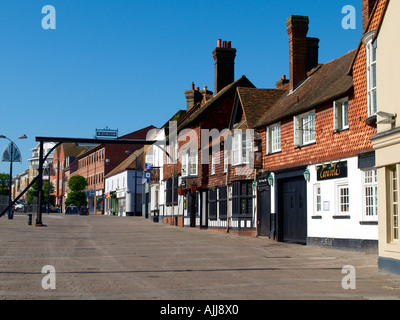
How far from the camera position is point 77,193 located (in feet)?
307

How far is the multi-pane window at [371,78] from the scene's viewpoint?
1669cm

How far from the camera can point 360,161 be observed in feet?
62.4

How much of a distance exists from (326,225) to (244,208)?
28.2ft

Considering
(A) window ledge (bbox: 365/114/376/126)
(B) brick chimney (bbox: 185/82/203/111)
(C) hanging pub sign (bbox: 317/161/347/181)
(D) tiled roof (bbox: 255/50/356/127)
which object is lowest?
(C) hanging pub sign (bbox: 317/161/347/181)

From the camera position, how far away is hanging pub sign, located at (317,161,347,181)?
66.4 feet

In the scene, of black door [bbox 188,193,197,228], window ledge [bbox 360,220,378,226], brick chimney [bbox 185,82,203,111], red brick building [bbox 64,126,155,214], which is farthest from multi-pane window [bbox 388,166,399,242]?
red brick building [bbox 64,126,155,214]

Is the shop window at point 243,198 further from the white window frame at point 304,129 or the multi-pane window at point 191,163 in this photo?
the multi-pane window at point 191,163

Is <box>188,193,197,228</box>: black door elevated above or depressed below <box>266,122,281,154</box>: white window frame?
below

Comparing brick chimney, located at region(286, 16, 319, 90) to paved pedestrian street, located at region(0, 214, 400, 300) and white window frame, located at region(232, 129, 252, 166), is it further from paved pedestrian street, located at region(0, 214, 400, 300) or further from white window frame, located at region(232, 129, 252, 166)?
paved pedestrian street, located at region(0, 214, 400, 300)

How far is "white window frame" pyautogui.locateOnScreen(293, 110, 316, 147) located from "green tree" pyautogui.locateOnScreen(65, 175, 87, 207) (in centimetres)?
7402

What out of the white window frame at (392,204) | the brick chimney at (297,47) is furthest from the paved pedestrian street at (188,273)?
the brick chimney at (297,47)

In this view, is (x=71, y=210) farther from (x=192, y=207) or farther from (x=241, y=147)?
(x=241, y=147)

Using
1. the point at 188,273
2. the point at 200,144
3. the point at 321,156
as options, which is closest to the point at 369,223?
the point at 321,156
